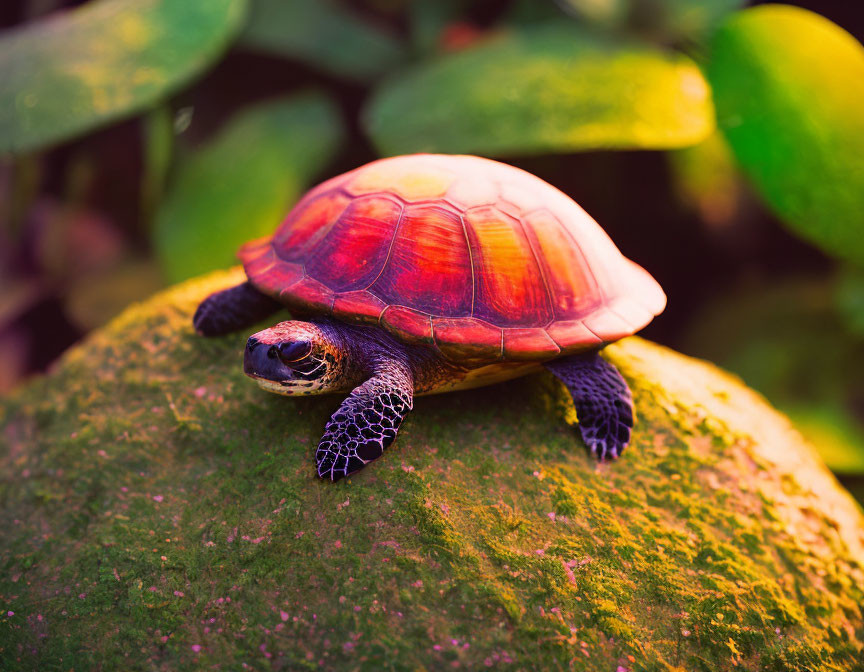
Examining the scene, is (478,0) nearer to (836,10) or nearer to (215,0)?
(215,0)

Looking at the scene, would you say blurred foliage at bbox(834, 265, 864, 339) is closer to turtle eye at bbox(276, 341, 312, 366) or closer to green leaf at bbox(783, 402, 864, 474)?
green leaf at bbox(783, 402, 864, 474)

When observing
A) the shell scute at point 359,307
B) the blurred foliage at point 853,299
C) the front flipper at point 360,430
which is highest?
the shell scute at point 359,307

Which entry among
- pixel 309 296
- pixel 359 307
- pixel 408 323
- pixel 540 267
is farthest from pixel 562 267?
pixel 309 296

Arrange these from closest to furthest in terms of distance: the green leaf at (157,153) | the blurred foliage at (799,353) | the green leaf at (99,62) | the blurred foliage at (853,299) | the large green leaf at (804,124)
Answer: the large green leaf at (804,124) → the green leaf at (99,62) → the blurred foliage at (853,299) → the blurred foliage at (799,353) → the green leaf at (157,153)

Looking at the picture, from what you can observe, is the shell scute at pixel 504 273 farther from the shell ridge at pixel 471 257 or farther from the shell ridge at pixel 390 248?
the shell ridge at pixel 390 248

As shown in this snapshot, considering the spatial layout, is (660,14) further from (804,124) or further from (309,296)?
(309,296)

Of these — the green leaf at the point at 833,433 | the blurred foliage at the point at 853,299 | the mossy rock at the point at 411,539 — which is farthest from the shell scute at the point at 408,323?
the blurred foliage at the point at 853,299

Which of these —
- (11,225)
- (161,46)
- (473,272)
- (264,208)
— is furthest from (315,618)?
(11,225)
